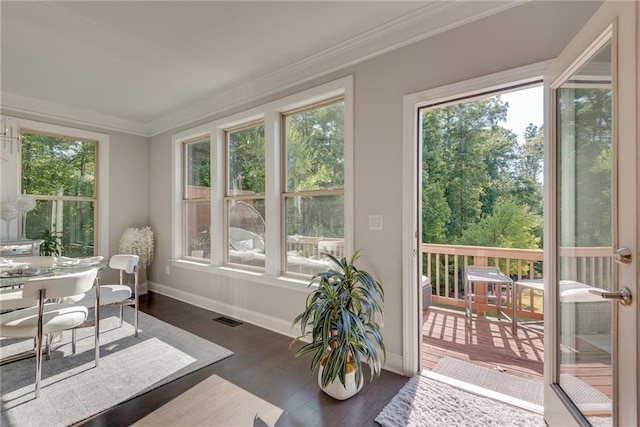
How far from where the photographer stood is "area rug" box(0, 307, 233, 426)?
182 cm

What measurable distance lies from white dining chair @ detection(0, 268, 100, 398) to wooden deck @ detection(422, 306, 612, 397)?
269cm

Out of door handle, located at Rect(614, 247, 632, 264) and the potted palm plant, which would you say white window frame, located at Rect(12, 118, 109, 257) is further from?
door handle, located at Rect(614, 247, 632, 264)

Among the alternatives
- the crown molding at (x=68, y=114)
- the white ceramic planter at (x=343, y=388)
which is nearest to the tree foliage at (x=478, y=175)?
the white ceramic planter at (x=343, y=388)

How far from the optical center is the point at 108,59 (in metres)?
2.74

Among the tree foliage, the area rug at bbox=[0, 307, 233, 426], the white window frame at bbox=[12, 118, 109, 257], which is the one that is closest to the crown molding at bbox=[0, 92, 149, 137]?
the white window frame at bbox=[12, 118, 109, 257]

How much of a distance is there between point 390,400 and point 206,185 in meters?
3.38

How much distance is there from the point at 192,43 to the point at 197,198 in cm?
224

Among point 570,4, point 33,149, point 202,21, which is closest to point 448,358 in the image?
point 570,4

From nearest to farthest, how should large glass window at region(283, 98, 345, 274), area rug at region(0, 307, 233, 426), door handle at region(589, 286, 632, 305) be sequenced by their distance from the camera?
door handle at region(589, 286, 632, 305), area rug at region(0, 307, 233, 426), large glass window at region(283, 98, 345, 274)

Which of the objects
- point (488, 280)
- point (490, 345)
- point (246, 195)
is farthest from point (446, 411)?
point (246, 195)

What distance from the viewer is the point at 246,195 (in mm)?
3590

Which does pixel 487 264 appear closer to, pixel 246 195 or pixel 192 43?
pixel 246 195

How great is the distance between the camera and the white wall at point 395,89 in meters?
1.75

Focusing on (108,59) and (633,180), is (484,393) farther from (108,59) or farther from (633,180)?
(108,59)
